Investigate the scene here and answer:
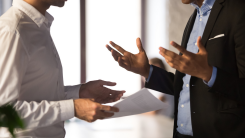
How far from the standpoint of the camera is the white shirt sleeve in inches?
34.5

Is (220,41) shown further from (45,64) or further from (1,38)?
(1,38)

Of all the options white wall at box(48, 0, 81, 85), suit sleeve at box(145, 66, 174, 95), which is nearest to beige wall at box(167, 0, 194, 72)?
white wall at box(48, 0, 81, 85)

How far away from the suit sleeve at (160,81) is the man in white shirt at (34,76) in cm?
54

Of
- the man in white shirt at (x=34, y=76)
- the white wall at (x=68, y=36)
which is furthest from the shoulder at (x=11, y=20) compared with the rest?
the white wall at (x=68, y=36)

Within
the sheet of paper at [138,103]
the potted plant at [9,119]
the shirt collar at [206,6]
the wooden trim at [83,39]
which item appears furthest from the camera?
the wooden trim at [83,39]

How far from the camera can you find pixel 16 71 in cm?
89

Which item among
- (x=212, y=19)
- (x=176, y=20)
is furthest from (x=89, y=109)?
(x=176, y=20)

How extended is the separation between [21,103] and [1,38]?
28 centimetres

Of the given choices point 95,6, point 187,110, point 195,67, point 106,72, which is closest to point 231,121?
point 187,110

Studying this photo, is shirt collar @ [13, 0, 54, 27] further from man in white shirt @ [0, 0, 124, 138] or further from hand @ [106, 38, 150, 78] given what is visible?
hand @ [106, 38, 150, 78]

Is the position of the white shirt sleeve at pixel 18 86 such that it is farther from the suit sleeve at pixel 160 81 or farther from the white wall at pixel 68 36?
the white wall at pixel 68 36

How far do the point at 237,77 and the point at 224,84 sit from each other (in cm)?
9

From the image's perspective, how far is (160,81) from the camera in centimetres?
152

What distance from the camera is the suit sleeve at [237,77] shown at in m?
0.98
